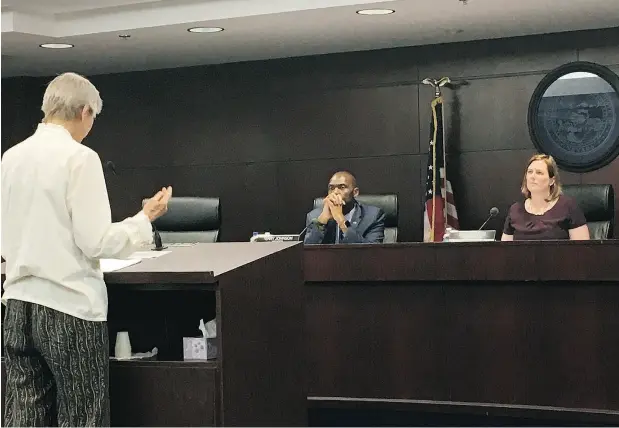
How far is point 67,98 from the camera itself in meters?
2.32

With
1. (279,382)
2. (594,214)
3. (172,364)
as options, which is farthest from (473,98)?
(172,364)

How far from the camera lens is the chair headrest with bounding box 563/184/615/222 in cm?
482

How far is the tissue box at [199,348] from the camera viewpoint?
2445 millimetres

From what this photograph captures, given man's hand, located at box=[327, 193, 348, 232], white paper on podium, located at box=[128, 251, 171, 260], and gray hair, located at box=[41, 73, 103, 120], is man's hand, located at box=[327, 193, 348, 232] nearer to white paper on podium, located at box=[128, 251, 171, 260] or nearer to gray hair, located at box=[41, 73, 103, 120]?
white paper on podium, located at box=[128, 251, 171, 260]

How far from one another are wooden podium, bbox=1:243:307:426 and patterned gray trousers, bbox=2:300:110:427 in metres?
0.14

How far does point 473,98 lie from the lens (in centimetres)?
613

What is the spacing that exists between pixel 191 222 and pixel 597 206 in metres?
2.18

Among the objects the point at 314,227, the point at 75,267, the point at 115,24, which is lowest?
the point at 75,267

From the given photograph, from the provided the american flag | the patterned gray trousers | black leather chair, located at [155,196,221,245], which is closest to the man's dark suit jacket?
black leather chair, located at [155,196,221,245]

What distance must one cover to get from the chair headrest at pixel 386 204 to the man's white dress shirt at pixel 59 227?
3.01 meters

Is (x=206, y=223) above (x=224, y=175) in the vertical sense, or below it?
below

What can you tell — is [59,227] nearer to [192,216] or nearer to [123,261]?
[123,261]

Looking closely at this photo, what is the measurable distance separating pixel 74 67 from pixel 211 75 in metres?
0.97

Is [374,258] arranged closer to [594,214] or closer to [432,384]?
[432,384]
